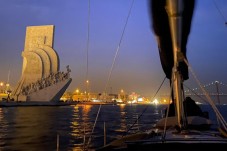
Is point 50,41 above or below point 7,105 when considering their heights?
above

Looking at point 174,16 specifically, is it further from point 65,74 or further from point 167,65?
point 65,74

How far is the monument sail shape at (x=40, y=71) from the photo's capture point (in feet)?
374

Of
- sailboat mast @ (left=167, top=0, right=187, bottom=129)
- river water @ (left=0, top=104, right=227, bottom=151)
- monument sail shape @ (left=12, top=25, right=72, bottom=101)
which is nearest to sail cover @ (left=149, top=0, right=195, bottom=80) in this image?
sailboat mast @ (left=167, top=0, right=187, bottom=129)

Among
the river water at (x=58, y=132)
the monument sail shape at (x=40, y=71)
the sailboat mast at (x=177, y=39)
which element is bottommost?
the river water at (x=58, y=132)

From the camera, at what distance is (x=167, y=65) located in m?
6.39

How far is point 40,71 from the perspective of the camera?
12369cm

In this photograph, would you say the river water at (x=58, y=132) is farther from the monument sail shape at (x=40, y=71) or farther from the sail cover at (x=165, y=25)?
the monument sail shape at (x=40, y=71)

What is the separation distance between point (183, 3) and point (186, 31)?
818mm

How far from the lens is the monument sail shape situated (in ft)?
374

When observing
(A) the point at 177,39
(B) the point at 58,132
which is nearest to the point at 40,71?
(B) the point at 58,132

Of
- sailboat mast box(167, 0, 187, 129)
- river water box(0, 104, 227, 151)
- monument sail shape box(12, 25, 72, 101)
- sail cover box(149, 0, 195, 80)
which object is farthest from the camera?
monument sail shape box(12, 25, 72, 101)

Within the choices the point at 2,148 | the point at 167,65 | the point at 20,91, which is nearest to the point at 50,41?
the point at 20,91

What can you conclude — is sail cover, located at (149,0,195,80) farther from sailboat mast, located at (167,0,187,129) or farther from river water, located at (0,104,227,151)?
river water, located at (0,104,227,151)

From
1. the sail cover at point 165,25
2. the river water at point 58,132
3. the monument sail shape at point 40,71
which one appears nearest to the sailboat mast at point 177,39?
the sail cover at point 165,25
